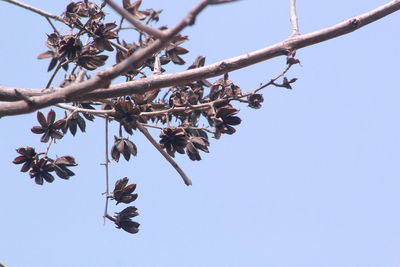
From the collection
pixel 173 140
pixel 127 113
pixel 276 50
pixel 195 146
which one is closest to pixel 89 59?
pixel 127 113

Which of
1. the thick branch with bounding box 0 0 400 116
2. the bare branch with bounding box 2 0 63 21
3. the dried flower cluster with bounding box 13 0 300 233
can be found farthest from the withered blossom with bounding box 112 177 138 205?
the bare branch with bounding box 2 0 63 21

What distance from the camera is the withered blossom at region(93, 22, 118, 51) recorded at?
11.6ft

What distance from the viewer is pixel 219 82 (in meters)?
3.43

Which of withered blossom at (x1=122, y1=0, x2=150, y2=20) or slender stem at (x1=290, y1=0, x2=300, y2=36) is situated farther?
withered blossom at (x1=122, y1=0, x2=150, y2=20)

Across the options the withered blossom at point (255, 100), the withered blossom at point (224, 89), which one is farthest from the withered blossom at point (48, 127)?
the withered blossom at point (255, 100)

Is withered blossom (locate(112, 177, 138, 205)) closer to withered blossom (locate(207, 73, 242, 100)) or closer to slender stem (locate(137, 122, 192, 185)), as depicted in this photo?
slender stem (locate(137, 122, 192, 185))

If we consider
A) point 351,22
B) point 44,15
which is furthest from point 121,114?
point 351,22

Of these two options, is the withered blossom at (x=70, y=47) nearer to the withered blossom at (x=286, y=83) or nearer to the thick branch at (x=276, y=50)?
the thick branch at (x=276, y=50)

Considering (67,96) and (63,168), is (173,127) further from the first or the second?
(67,96)

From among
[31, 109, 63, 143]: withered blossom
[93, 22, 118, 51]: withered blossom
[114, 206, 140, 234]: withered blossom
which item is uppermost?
[93, 22, 118, 51]: withered blossom

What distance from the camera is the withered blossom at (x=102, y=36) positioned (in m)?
3.53

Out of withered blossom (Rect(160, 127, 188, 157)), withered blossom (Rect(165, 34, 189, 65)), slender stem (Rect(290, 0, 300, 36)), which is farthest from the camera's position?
withered blossom (Rect(165, 34, 189, 65))

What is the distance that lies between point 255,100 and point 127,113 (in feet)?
2.31

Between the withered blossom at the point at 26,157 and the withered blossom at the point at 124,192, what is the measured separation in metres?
0.54
